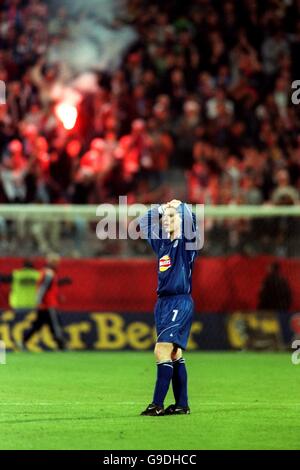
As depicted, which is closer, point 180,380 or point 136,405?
point 180,380

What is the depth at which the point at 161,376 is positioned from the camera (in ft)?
34.7

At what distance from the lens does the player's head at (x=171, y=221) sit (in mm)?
10805

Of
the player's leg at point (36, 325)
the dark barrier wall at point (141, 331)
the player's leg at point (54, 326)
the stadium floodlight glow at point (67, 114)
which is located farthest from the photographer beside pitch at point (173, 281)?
the stadium floodlight glow at point (67, 114)

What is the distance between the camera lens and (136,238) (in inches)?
855

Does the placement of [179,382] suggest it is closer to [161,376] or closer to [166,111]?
[161,376]

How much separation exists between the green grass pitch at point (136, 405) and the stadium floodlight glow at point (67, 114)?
211 inches

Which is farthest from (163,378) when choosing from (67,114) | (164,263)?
(67,114)

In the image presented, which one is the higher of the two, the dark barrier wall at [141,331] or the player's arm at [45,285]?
the player's arm at [45,285]

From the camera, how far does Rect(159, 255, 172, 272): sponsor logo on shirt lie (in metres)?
10.9

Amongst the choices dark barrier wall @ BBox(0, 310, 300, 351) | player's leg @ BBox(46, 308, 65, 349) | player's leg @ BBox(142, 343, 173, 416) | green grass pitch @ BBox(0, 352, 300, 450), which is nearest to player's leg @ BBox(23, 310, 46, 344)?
player's leg @ BBox(46, 308, 65, 349)

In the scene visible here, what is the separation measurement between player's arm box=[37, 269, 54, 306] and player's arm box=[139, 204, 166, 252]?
33.1ft

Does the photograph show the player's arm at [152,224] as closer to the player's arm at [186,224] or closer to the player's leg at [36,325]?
the player's arm at [186,224]

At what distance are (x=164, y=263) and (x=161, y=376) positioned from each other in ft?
3.65

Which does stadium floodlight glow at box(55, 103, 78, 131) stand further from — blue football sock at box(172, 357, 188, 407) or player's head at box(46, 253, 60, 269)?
blue football sock at box(172, 357, 188, 407)
